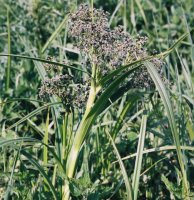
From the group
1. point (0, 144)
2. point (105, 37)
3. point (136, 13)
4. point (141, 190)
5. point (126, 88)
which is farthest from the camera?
point (136, 13)

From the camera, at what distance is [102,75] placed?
6.09 ft

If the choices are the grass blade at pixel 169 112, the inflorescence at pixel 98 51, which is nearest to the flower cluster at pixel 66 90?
the inflorescence at pixel 98 51

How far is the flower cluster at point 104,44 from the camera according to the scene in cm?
179

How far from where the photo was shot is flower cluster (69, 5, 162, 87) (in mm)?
1785

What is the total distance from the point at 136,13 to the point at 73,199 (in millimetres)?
2133

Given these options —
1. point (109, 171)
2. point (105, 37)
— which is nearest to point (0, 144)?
point (105, 37)

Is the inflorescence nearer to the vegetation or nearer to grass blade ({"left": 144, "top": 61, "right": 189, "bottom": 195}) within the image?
the vegetation

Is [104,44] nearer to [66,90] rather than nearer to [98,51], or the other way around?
[98,51]

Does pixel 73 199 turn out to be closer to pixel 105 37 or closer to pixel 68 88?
pixel 68 88

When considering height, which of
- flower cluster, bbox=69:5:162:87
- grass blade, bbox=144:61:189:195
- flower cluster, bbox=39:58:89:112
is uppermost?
flower cluster, bbox=69:5:162:87

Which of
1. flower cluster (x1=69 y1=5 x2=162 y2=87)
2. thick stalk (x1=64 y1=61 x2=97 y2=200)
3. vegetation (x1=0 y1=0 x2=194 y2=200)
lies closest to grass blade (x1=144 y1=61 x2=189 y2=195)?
vegetation (x1=0 y1=0 x2=194 y2=200)

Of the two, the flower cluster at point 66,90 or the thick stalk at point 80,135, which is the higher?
the flower cluster at point 66,90

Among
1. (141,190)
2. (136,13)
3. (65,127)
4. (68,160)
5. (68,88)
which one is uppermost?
(136,13)

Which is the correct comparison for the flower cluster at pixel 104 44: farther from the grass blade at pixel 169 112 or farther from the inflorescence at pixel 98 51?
the grass blade at pixel 169 112
